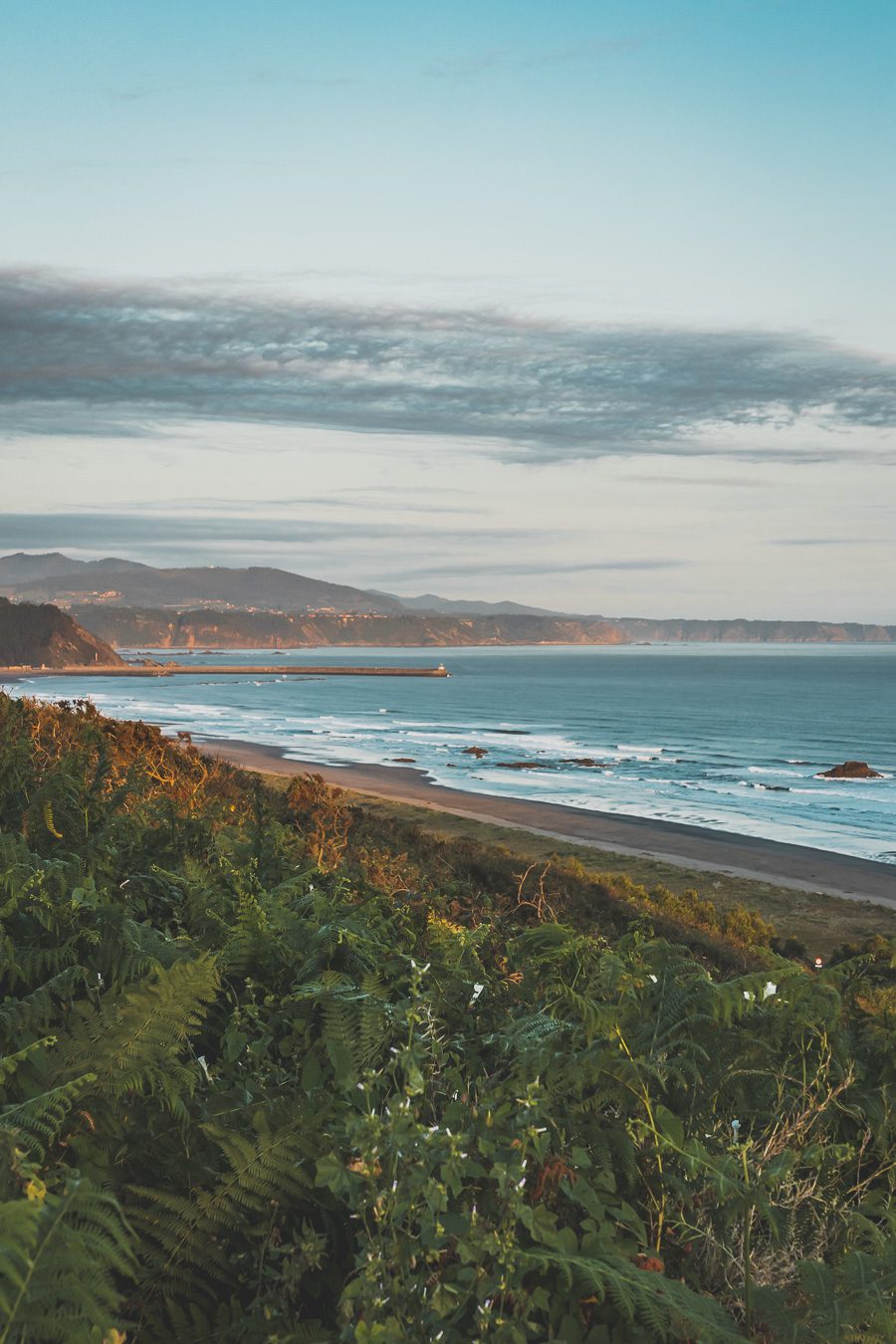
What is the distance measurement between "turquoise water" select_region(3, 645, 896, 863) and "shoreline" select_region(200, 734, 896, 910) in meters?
1.79

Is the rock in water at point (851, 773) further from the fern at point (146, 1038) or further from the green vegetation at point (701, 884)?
the fern at point (146, 1038)

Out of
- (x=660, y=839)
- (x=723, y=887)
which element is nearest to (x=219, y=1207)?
(x=723, y=887)

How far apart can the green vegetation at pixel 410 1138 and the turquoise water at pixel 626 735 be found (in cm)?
3296

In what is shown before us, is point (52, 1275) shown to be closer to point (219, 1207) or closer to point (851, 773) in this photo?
point (219, 1207)

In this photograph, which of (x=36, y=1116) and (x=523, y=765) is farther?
(x=523, y=765)

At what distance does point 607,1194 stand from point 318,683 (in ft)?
527

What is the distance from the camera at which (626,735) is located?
258 ft

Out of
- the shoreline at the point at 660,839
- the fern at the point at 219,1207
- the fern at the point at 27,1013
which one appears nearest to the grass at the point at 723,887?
the shoreline at the point at 660,839

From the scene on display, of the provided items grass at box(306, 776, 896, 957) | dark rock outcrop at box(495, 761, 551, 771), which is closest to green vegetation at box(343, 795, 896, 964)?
grass at box(306, 776, 896, 957)

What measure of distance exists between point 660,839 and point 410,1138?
34.4 meters

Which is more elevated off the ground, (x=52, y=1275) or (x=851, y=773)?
(x=52, y=1275)

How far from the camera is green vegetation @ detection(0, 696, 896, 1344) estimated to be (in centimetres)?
202

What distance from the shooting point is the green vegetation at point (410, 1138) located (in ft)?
6.63

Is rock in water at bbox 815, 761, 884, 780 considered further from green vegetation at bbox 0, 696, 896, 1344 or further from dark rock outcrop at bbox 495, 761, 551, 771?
green vegetation at bbox 0, 696, 896, 1344
